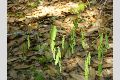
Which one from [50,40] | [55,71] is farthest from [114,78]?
[50,40]

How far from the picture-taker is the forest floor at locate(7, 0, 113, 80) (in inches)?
68.4

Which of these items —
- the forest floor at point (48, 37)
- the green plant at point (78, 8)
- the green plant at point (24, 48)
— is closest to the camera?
the forest floor at point (48, 37)

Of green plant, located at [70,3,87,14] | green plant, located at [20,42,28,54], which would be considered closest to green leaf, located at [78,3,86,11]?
green plant, located at [70,3,87,14]

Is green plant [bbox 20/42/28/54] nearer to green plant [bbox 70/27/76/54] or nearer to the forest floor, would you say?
the forest floor

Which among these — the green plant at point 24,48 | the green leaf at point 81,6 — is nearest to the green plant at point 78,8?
the green leaf at point 81,6

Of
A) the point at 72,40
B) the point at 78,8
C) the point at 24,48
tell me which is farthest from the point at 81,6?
the point at 24,48

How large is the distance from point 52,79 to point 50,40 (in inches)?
9.6

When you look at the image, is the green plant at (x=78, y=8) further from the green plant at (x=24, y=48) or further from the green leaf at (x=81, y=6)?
the green plant at (x=24, y=48)

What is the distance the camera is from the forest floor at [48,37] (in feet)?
5.70

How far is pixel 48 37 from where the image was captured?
1.91m

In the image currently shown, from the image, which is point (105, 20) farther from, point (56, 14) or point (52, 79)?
point (52, 79)

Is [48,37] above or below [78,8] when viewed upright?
below

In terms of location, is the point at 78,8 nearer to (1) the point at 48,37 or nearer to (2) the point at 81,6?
(2) the point at 81,6

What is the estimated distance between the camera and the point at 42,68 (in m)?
1.76
